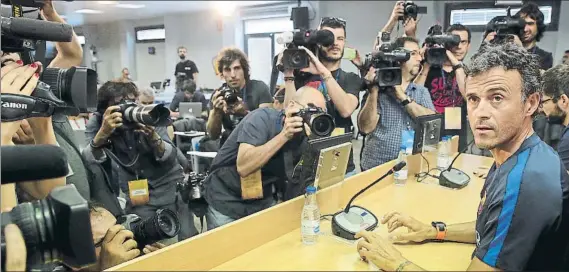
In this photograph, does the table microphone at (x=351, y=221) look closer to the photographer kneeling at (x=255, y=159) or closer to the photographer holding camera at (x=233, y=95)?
the photographer kneeling at (x=255, y=159)

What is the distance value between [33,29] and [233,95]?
149cm

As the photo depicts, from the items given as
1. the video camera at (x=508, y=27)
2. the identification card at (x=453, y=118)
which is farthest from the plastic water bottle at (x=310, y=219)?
the video camera at (x=508, y=27)

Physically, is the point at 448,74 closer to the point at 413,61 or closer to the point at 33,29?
the point at 413,61

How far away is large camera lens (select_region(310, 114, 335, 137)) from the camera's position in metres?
1.67

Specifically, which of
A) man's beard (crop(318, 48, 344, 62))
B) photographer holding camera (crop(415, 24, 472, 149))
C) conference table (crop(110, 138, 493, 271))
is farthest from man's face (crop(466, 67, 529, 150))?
photographer holding camera (crop(415, 24, 472, 149))

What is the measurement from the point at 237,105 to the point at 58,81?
4.59 ft

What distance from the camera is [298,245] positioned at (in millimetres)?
1369

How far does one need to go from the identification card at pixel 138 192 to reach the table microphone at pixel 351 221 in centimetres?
102

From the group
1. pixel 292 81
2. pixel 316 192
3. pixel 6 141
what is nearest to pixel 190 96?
pixel 292 81

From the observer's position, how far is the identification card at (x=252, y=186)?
1.83 meters

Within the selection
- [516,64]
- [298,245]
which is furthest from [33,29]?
[516,64]

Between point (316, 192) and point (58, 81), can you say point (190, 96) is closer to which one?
point (316, 192)

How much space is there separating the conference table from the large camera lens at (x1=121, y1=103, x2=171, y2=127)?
29.6 inches

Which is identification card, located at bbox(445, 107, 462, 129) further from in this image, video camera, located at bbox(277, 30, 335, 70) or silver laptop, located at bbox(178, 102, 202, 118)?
silver laptop, located at bbox(178, 102, 202, 118)
